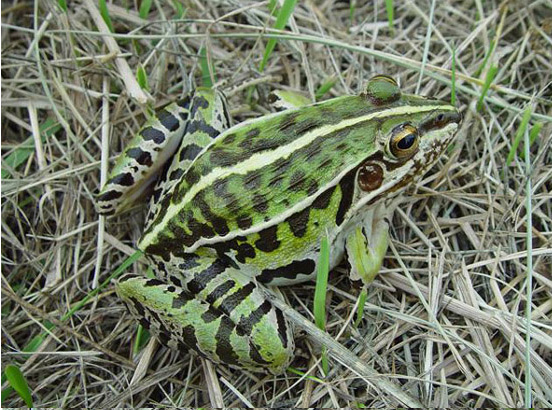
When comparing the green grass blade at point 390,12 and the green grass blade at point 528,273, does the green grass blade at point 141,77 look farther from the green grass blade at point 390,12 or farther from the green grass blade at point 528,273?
the green grass blade at point 528,273

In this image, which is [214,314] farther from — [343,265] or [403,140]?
[403,140]

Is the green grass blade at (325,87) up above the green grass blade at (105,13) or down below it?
below

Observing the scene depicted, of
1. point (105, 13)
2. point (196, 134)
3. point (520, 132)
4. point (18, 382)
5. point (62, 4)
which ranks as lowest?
point (18, 382)

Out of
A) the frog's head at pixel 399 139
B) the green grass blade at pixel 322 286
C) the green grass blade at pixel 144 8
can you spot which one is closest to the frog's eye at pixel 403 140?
the frog's head at pixel 399 139

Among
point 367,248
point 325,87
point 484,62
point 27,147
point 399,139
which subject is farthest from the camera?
point 27,147

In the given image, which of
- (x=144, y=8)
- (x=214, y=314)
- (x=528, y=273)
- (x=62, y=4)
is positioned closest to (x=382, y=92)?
(x=528, y=273)

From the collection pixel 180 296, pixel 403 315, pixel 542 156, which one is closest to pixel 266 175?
pixel 180 296

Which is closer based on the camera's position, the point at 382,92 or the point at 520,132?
the point at 382,92
